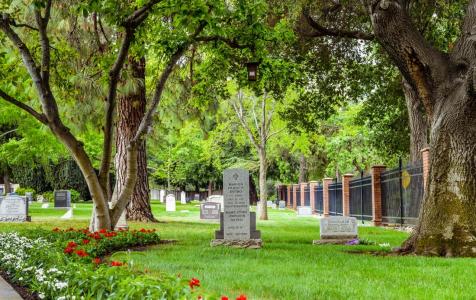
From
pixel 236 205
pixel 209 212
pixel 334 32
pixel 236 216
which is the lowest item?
pixel 209 212

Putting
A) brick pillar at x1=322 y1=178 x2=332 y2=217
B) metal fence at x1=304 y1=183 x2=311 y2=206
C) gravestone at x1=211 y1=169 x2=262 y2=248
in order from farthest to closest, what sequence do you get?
1. metal fence at x1=304 y1=183 x2=311 y2=206
2. brick pillar at x1=322 y1=178 x2=332 y2=217
3. gravestone at x1=211 y1=169 x2=262 y2=248

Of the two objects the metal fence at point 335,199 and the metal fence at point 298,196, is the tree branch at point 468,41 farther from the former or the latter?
the metal fence at point 298,196

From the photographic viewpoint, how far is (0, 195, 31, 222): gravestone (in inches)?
912

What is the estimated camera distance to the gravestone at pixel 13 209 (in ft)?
76.0

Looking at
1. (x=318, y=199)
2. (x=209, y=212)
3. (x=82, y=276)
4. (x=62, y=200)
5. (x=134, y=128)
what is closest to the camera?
(x=82, y=276)

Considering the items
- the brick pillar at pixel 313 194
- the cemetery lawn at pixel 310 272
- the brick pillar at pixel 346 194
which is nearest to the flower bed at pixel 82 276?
the cemetery lawn at pixel 310 272

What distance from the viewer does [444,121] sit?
1098 centimetres

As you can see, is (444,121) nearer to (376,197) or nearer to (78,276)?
(78,276)

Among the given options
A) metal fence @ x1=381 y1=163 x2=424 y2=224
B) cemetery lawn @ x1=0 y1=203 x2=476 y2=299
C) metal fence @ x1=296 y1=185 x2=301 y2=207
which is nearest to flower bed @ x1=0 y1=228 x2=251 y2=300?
cemetery lawn @ x1=0 y1=203 x2=476 y2=299

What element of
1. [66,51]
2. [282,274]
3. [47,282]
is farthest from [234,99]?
[47,282]

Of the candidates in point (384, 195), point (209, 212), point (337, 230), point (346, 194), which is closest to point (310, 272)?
point (337, 230)

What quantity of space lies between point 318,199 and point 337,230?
25.6 meters

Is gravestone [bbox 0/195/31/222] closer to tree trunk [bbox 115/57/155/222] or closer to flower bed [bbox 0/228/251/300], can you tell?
tree trunk [bbox 115/57/155/222]

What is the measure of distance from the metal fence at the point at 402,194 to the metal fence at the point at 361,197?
6.76 ft
